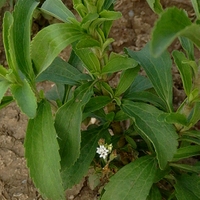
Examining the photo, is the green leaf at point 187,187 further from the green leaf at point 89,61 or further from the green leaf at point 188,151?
the green leaf at point 89,61

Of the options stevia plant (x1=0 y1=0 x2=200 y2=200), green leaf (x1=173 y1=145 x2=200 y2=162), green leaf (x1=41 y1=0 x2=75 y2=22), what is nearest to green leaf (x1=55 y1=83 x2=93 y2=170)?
stevia plant (x1=0 y1=0 x2=200 y2=200)

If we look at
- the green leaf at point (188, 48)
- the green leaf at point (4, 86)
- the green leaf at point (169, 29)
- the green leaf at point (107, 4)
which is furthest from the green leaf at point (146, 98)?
the green leaf at point (169, 29)

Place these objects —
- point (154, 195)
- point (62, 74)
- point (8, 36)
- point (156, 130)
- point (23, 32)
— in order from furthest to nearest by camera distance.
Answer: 1. point (154, 195)
2. point (62, 74)
3. point (156, 130)
4. point (23, 32)
5. point (8, 36)


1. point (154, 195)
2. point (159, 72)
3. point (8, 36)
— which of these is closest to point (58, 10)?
point (8, 36)

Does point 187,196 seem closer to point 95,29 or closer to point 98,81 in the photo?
point 98,81

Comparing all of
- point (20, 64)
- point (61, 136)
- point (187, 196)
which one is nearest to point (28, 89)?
point (20, 64)

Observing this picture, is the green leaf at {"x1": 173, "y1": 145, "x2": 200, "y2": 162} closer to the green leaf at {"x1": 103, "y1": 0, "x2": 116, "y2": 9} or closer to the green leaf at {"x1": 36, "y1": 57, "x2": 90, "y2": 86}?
the green leaf at {"x1": 36, "y1": 57, "x2": 90, "y2": 86}

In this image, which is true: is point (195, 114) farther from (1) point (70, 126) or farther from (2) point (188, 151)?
(1) point (70, 126)

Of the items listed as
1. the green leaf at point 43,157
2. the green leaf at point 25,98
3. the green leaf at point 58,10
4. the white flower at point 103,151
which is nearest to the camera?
the green leaf at point 25,98
